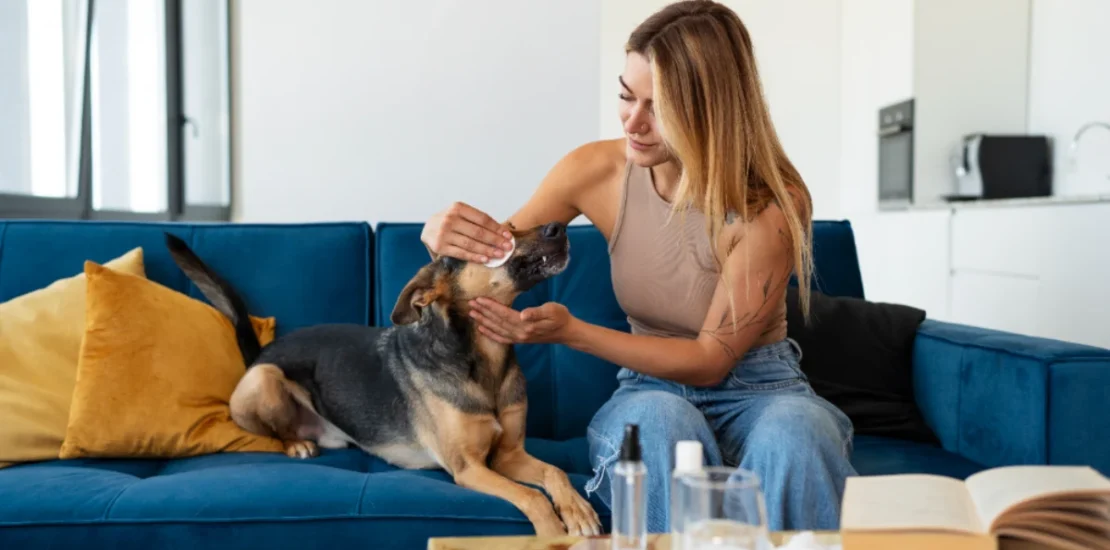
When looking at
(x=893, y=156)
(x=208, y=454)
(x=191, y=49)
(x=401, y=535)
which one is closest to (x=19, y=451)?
(x=208, y=454)

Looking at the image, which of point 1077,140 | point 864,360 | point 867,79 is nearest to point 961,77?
point 1077,140

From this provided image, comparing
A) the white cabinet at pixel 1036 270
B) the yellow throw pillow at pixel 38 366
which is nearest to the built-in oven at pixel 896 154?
the white cabinet at pixel 1036 270

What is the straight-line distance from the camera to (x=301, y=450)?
2242 millimetres

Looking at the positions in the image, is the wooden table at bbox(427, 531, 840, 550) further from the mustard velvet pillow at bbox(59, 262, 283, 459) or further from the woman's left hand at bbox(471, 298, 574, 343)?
the mustard velvet pillow at bbox(59, 262, 283, 459)

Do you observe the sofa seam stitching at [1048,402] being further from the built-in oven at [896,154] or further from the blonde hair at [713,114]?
the built-in oven at [896,154]

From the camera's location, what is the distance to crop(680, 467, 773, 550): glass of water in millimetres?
1017

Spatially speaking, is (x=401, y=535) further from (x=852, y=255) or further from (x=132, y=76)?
(x=132, y=76)

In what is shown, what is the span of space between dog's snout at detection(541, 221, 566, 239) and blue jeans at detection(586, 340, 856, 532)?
341mm

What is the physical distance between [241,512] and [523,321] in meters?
0.62

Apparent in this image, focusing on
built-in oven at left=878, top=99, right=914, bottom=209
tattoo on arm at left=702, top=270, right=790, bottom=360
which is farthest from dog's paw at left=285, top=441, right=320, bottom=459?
built-in oven at left=878, top=99, right=914, bottom=209

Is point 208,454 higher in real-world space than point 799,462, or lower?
lower

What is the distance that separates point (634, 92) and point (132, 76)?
11.8 ft

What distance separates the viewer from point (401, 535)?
1.75m

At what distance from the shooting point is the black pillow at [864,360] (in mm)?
2299
